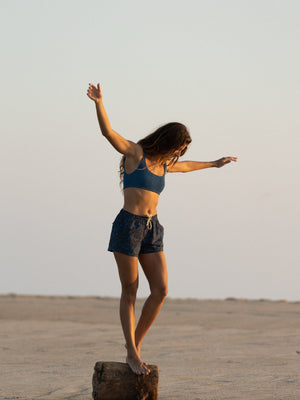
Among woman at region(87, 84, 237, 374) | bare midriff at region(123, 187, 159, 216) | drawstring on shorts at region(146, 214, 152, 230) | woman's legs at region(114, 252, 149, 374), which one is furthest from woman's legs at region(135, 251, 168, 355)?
bare midriff at region(123, 187, 159, 216)

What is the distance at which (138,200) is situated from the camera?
5.21 metres

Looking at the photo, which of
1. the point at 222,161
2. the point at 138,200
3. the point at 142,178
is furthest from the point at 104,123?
the point at 222,161

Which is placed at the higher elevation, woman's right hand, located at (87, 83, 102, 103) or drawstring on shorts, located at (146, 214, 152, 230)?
woman's right hand, located at (87, 83, 102, 103)

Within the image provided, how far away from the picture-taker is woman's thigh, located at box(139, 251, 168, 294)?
17.3ft

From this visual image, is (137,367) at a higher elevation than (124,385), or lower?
Answer: higher

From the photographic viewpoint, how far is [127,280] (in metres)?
5.24

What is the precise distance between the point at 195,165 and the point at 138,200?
850 mm

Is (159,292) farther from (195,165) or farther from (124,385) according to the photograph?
(195,165)

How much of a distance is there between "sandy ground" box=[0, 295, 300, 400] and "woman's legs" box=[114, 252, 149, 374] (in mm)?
427

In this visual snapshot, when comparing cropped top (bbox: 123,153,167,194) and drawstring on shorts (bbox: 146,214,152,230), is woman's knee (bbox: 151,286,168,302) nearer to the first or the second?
drawstring on shorts (bbox: 146,214,152,230)

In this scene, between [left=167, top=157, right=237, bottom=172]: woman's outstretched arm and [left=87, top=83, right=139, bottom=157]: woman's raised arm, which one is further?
[left=167, top=157, right=237, bottom=172]: woman's outstretched arm

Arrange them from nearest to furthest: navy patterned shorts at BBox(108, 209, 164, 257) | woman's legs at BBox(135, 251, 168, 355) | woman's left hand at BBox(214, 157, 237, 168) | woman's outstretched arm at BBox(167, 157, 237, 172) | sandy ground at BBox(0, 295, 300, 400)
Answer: navy patterned shorts at BBox(108, 209, 164, 257)
woman's legs at BBox(135, 251, 168, 355)
woman's outstretched arm at BBox(167, 157, 237, 172)
sandy ground at BBox(0, 295, 300, 400)
woman's left hand at BBox(214, 157, 237, 168)

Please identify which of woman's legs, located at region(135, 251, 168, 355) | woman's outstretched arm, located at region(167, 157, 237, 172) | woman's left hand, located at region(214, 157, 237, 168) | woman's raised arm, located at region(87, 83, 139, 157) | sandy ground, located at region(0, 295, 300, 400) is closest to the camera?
woman's raised arm, located at region(87, 83, 139, 157)

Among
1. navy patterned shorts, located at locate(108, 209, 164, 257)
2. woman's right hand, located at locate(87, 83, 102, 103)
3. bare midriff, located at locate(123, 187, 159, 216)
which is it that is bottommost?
navy patterned shorts, located at locate(108, 209, 164, 257)
